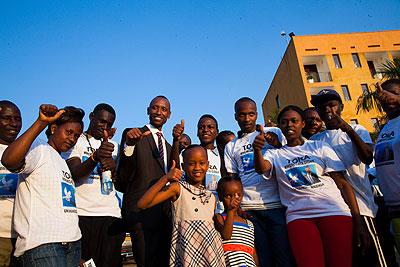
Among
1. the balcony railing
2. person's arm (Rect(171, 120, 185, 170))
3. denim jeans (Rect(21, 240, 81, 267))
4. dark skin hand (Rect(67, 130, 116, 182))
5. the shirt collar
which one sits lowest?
denim jeans (Rect(21, 240, 81, 267))

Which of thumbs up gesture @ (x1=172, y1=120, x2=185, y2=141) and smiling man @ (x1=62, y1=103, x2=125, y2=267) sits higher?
thumbs up gesture @ (x1=172, y1=120, x2=185, y2=141)

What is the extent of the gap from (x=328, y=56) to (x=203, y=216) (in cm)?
2482

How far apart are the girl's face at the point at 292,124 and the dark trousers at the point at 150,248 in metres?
1.84

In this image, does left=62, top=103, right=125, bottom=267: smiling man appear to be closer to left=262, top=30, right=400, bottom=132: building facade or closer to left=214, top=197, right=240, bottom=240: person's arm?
left=214, top=197, right=240, bottom=240: person's arm

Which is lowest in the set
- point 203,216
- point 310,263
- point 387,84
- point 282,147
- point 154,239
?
point 310,263

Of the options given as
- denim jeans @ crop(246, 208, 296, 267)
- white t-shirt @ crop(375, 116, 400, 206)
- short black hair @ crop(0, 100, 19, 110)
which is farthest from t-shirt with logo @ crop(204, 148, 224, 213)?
short black hair @ crop(0, 100, 19, 110)

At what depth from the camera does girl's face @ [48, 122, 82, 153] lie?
2.80m

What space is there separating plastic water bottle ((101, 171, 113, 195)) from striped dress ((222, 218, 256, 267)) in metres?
1.42

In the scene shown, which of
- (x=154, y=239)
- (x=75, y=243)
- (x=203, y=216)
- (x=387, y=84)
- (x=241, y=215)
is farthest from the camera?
(x=387, y=84)

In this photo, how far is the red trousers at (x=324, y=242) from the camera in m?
2.60

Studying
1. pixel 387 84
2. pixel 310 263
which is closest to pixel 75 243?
pixel 310 263

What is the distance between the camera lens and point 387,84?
329 centimetres

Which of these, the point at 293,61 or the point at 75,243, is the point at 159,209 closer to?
the point at 75,243

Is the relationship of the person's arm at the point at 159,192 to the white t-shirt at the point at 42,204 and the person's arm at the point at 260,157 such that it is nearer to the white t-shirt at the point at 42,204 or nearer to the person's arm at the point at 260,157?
the white t-shirt at the point at 42,204
